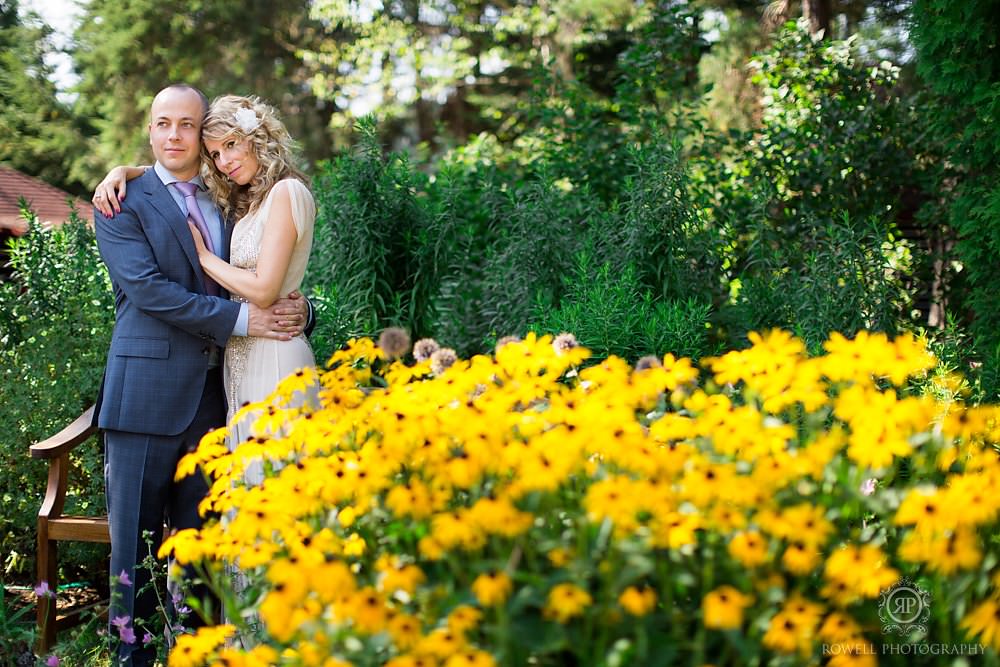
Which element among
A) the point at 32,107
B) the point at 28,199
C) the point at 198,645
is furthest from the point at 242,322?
the point at 32,107

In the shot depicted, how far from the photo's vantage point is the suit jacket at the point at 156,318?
9.43 feet

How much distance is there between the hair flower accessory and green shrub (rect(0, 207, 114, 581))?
1.84 m

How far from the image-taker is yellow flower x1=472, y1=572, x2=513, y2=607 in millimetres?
1269

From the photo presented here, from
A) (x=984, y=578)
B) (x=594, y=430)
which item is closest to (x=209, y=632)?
(x=594, y=430)

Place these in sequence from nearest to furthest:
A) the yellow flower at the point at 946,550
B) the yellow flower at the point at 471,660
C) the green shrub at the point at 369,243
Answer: the yellow flower at the point at 471,660, the yellow flower at the point at 946,550, the green shrub at the point at 369,243

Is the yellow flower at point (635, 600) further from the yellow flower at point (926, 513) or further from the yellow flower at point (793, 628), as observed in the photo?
the yellow flower at point (926, 513)

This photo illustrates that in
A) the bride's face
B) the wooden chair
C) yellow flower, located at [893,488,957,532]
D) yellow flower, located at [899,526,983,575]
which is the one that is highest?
the bride's face

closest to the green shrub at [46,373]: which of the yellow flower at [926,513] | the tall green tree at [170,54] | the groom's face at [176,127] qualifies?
the groom's face at [176,127]

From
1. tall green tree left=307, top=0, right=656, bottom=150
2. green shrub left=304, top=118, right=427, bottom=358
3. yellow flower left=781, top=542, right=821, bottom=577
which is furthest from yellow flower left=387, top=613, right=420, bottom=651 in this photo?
tall green tree left=307, top=0, right=656, bottom=150

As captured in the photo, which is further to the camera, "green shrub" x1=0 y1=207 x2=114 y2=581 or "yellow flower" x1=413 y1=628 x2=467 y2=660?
"green shrub" x1=0 y1=207 x2=114 y2=581

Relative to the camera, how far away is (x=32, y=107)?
1411 centimetres

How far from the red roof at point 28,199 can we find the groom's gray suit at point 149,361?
23.7 feet

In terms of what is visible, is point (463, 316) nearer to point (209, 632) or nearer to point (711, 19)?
point (209, 632)

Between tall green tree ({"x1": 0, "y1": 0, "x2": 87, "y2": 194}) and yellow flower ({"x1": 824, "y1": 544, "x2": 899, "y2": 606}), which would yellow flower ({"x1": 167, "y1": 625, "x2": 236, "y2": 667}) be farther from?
tall green tree ({"x1": 0, "y1": 0, "x2": 87, "y2": 194})
